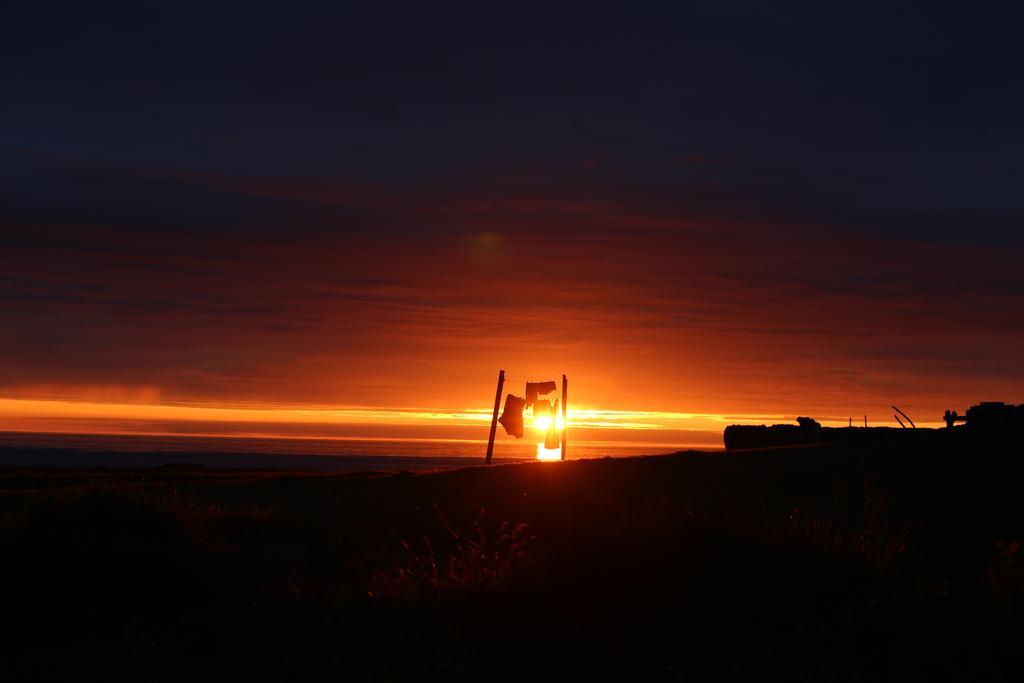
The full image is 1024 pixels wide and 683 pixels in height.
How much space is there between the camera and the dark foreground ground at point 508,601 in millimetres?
9008

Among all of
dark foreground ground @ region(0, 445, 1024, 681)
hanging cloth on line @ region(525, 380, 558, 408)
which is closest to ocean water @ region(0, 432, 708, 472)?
hanging cloth on line @ region(525, 380, 558, 408)

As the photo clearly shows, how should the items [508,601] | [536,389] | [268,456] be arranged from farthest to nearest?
[268,456]
[536,389]
[508,601]

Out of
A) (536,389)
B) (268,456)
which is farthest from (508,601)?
(268,456)

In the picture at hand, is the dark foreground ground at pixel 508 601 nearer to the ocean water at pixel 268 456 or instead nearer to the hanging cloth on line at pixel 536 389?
the hanging cloth on line at pixel 536 389

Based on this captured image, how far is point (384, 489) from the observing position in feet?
74.7

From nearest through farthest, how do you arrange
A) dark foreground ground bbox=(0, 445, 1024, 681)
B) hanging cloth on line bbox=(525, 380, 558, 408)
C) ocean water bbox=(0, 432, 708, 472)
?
dark foreground ground bbox=(0, 445, 1024, 681), hanging cloth on line bbox=(525, 380, 558, 408), ocean water bbox=(0, 432, 708, 472)

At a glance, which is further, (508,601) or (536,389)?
(536,389)

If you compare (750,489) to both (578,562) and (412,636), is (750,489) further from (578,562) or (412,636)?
(412,636)

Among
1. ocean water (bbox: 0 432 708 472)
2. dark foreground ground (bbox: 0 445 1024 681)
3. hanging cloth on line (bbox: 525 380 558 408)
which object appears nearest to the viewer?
dark foreground ground (bbox: 0 445 1024 681)

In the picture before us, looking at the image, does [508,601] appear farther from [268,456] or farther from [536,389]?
[268,456]

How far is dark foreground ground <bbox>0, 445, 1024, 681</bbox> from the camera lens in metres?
9.01

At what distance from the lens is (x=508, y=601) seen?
10.4 m

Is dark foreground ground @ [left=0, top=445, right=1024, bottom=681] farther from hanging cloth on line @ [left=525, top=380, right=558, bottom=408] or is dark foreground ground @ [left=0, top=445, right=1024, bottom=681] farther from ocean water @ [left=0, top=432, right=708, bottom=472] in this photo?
ocean water @ [left=0, top=432, right=708, bottom=472]

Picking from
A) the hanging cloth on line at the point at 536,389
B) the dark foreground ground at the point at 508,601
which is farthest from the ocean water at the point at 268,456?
the dark foreground ground at the point at 508,601
